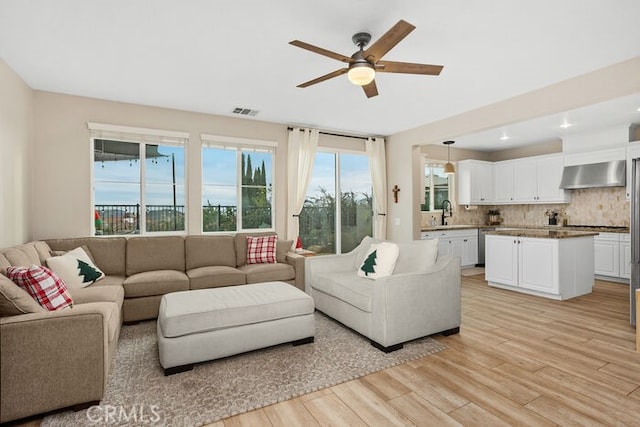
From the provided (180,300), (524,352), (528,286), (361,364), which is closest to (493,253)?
(528,286)

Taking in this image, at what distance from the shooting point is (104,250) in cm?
397

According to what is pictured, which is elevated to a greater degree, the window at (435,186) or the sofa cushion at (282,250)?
the window at (435,186)

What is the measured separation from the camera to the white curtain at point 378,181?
20.6 feet

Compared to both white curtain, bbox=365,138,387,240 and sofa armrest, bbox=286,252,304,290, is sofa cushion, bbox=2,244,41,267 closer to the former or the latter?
sofa armrest, bbox=286,252,304,290

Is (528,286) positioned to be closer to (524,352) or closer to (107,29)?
(524,352)

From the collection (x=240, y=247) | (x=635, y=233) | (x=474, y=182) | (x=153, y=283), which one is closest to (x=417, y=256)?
(x=635, y=233)

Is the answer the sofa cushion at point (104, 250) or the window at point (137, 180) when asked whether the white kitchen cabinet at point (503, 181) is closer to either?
the window at point (137, 180)

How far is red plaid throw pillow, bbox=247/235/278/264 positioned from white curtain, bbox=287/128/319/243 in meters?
0.68

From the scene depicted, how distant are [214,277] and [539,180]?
666cm

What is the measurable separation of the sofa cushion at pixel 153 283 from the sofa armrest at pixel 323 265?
Result: 145 centimetres

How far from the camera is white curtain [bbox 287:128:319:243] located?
5484 millimetres

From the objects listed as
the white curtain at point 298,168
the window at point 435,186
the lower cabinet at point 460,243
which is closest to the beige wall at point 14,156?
the white curtain at point 298,168

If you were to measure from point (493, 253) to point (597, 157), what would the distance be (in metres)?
2.85

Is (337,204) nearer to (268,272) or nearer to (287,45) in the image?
(268,272)
